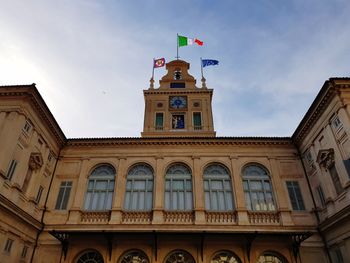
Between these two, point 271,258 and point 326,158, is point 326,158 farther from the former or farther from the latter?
point 271,258

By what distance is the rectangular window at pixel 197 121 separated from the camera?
1035 inches

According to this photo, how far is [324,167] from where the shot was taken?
1553 cm

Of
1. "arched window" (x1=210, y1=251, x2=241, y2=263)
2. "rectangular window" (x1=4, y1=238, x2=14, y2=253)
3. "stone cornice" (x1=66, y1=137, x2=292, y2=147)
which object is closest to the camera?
"rectangular window" (x1=4, y1=238, x2=14, y2=253)

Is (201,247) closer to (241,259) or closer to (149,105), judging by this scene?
(241,259)

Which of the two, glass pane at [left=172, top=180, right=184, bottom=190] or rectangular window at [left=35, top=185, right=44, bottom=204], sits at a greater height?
glass pane at [left=172, top=180, right=184, bottom=190]

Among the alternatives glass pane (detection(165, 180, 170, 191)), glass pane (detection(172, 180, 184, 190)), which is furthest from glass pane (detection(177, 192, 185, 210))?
glass pane (detection(165, 180, 170, 191))

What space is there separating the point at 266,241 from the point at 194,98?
16056mm

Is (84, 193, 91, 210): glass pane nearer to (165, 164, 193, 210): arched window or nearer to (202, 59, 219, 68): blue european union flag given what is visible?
(165, 164, 193, 210): arched window

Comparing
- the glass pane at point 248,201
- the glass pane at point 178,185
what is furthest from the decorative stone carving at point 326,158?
the glass pane at point 178,185

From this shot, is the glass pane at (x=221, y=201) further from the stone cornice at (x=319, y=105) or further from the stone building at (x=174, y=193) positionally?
the stone cornice at (x=319, y=105)

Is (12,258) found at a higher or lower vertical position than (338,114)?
lower

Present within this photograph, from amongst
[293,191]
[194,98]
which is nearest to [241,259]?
[293,191]

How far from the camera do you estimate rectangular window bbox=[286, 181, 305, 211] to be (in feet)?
55.4

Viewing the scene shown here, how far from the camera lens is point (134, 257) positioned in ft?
51.1
